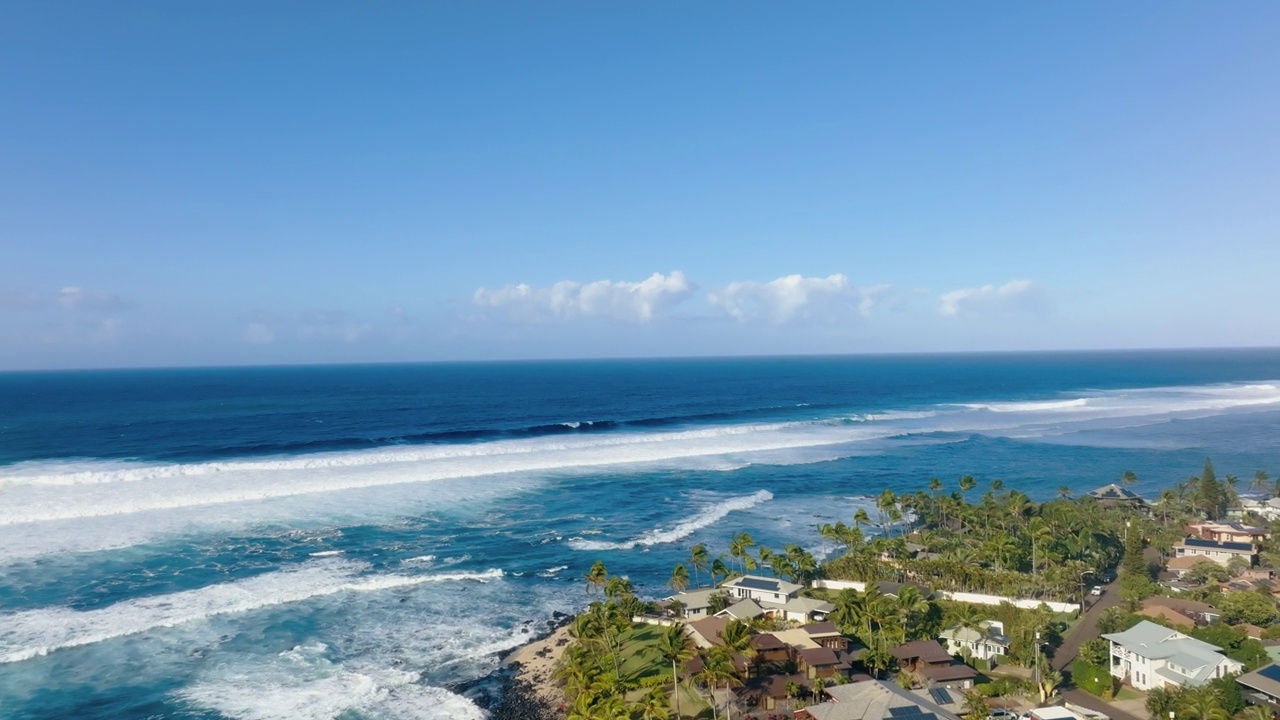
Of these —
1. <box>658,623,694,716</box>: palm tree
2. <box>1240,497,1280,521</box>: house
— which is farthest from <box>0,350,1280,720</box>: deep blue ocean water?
<box>1240,497,1280,521</box>: house

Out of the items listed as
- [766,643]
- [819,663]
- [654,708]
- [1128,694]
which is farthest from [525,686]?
[1128,694]

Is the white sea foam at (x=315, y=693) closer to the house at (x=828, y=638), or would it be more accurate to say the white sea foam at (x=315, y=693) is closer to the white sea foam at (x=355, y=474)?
the house at (x=828, y=638)

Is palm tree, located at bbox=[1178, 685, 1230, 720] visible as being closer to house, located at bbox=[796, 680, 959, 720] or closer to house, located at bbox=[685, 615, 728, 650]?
house, located at bbox=[796, 680, 959, 720]

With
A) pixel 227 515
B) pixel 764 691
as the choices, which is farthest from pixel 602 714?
pixel 227 515

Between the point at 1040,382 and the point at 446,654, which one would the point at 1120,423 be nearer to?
the point at 1040,382

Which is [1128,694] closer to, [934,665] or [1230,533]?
[934,665]
